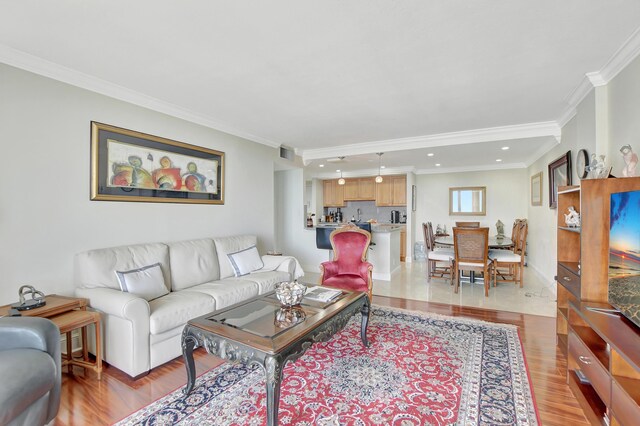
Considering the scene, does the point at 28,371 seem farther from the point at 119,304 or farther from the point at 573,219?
the point at 573,219

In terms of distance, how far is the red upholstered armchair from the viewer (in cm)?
350

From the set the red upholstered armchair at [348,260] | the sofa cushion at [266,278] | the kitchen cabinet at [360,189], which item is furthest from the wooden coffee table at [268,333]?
the kitchen cabinet at [360,189]

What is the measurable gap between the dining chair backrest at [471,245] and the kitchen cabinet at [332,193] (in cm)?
421

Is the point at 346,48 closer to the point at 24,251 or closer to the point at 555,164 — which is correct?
the point at 24,251

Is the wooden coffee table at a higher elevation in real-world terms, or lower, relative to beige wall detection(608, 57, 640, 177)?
lower

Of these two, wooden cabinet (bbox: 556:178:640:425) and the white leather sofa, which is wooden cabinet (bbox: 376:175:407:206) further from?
wooden cabinet (bbox: 556:178:640:425)

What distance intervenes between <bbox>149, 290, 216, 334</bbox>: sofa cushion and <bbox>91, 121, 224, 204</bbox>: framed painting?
1.19m

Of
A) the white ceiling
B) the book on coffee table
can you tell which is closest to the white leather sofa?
the book on coffee table

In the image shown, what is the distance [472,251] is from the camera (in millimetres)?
4438

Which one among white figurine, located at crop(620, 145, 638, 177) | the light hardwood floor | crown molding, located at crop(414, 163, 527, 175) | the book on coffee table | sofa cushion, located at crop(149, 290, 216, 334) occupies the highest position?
crown molding, located at crop(414, 163, 527, 175)

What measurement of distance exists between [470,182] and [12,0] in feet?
25.9

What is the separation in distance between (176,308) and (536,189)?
21.4 ft

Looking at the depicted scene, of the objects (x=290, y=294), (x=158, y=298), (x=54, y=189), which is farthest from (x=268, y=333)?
(x=54, y=189)

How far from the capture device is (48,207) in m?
2.46
